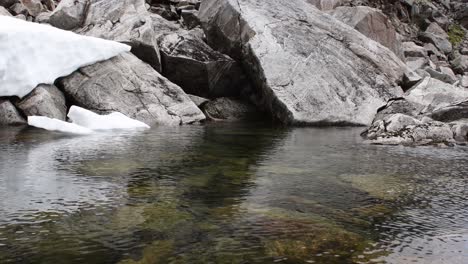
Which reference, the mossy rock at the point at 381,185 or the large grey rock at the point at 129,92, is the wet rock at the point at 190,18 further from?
the mossy rock at the point at 381,185

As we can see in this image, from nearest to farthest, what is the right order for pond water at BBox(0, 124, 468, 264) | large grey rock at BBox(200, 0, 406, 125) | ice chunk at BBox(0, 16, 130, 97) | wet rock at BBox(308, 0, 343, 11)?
pond water at BBox(0, 124, 468, 264) < ice chunk at BBox(0, 16, 130, 97) < large grey rock at BBox(200, 0, 406, 125) < wet rock at BBox(308, 0, 343, 11)

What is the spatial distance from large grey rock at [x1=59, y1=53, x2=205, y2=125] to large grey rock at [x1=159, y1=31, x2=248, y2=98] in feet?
8.43

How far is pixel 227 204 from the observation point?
342 inches

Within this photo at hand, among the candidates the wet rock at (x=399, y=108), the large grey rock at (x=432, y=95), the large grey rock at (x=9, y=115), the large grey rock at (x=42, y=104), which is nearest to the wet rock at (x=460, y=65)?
the large grey rock at (x=432, y=95)

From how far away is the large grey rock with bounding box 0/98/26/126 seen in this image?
20.3 m

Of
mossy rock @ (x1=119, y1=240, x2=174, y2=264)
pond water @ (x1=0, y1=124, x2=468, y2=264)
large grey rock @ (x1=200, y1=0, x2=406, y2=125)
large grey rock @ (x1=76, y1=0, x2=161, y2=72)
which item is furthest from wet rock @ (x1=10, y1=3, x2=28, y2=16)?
mossy rock @ (x1=119, y1=240, x2=174, y2=264)

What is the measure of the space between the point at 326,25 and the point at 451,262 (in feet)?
79.9

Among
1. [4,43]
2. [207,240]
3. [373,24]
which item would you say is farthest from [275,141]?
[373,24]

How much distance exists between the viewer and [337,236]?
7.07 m

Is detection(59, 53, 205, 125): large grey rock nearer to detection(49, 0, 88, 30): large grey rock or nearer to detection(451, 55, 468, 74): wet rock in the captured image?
detection(49, 0, 88, 30): large grey rock

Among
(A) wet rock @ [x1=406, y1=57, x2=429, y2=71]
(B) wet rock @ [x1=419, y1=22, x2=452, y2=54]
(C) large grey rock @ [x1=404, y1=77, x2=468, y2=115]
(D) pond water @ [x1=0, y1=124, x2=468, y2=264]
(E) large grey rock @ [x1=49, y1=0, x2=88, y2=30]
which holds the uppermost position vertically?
(B) wet rock @ [x1=419, y1=22, x2=452, y2=54]

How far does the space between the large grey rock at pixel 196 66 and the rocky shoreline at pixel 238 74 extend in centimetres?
6

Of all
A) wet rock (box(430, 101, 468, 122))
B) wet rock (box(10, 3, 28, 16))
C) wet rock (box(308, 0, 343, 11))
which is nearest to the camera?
wet rock (box(430, 101, 468, 122))

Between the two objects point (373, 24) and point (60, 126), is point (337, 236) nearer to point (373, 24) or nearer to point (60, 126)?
point (60, 126)
